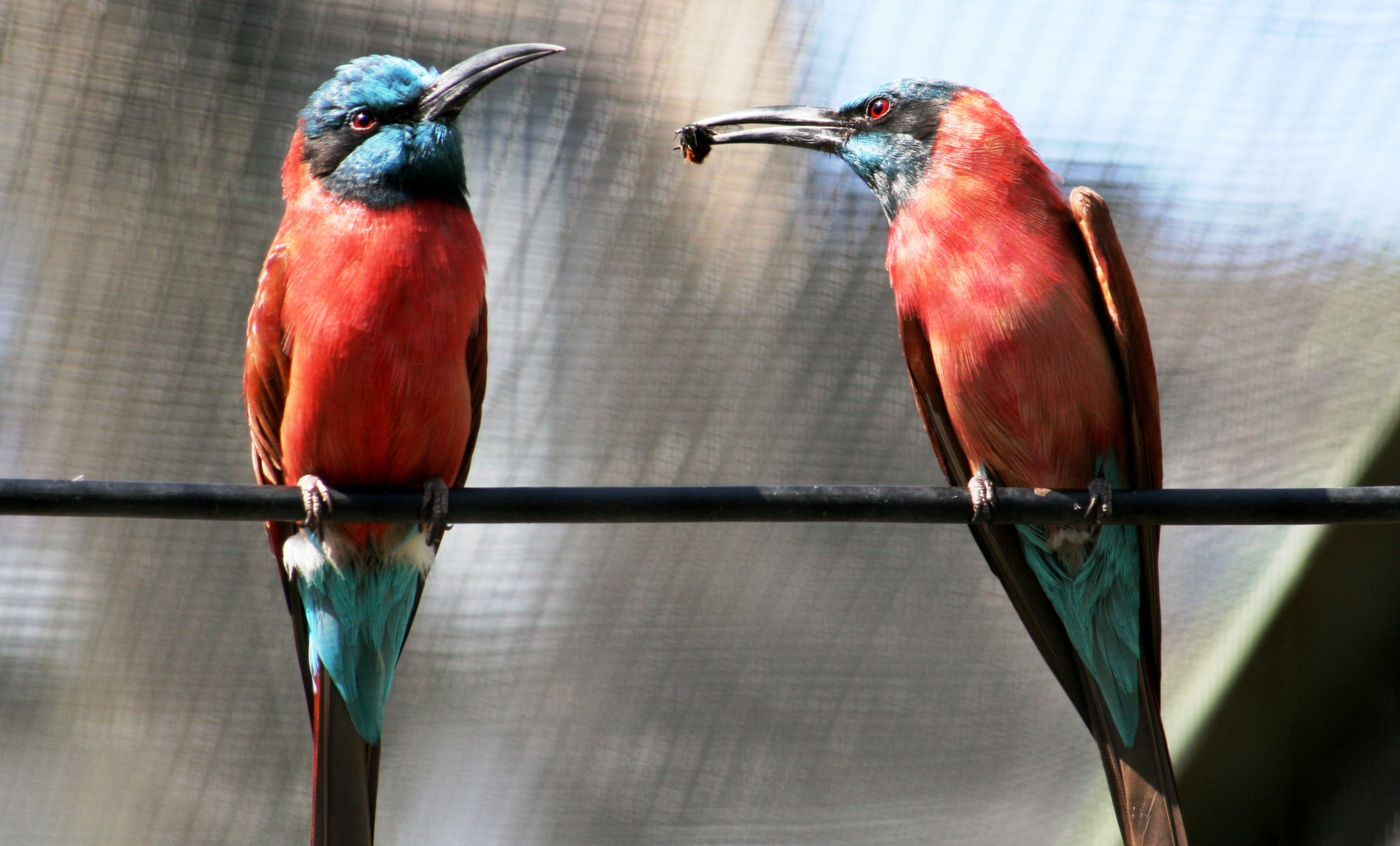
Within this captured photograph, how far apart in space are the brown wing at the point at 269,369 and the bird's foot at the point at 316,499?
0.69ft

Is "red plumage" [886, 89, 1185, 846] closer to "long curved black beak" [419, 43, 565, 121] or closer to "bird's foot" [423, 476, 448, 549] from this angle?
"long curved black beak" [419, 43, 565, 121]

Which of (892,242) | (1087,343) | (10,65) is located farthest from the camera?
(10,65)

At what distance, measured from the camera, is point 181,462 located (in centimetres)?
409

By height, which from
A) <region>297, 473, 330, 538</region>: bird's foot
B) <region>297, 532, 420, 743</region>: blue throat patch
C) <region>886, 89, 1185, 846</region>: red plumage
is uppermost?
<region>886, 89, 1185, 846</region>: red plumage

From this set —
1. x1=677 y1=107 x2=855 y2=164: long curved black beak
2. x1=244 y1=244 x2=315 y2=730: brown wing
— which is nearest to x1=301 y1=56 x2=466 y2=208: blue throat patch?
x1=244 y1=244 x2=315 y2=730: brown wing

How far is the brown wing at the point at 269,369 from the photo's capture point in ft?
9.82

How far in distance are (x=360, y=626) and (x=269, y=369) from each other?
702 millimetres

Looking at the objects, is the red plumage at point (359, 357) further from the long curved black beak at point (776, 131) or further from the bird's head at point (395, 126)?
the long curved black beak at point (776, 131)

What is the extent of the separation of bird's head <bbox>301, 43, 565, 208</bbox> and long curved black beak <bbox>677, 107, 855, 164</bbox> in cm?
53

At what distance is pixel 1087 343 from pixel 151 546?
9.80 feet

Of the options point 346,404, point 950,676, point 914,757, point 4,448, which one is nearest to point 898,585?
point 950,676

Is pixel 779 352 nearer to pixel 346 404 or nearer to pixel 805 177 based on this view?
pixel 805 177

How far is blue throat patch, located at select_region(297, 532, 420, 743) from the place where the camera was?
3.16 m

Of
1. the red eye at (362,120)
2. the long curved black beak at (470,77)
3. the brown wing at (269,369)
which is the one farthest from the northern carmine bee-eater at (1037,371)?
the brown wing at (269,369)
